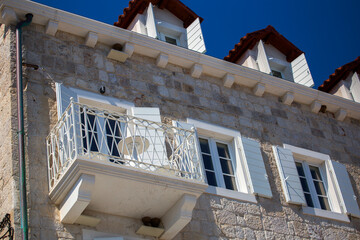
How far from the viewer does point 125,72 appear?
11.2 m

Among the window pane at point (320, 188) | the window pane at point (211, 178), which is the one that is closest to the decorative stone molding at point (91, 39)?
the window pane at point (211, 178)

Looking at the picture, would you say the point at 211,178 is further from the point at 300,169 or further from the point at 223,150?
the point at 300,169

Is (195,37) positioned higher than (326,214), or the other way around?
(195,37)

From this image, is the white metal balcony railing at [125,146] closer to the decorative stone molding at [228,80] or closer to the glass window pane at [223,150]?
the glass window pane at [223,150]

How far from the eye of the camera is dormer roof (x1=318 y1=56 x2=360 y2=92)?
1472 cm

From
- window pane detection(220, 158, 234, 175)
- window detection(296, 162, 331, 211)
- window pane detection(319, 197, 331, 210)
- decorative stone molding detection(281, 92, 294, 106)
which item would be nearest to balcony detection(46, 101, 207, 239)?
window pane detection(220, 158, 234, 175)

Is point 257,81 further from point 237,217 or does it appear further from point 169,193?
point 169,193

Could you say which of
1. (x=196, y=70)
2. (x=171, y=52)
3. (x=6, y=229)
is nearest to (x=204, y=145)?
(x=196, y=70)

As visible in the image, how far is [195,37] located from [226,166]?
2.74m

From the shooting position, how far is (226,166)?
1120 cm

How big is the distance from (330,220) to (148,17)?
5.03m

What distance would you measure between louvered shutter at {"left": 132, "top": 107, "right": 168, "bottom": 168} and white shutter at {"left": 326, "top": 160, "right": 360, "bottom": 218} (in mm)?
3793

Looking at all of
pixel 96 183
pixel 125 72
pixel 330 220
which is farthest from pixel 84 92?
pixel 330 220

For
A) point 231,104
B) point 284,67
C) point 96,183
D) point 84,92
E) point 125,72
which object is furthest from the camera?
point 284,67
